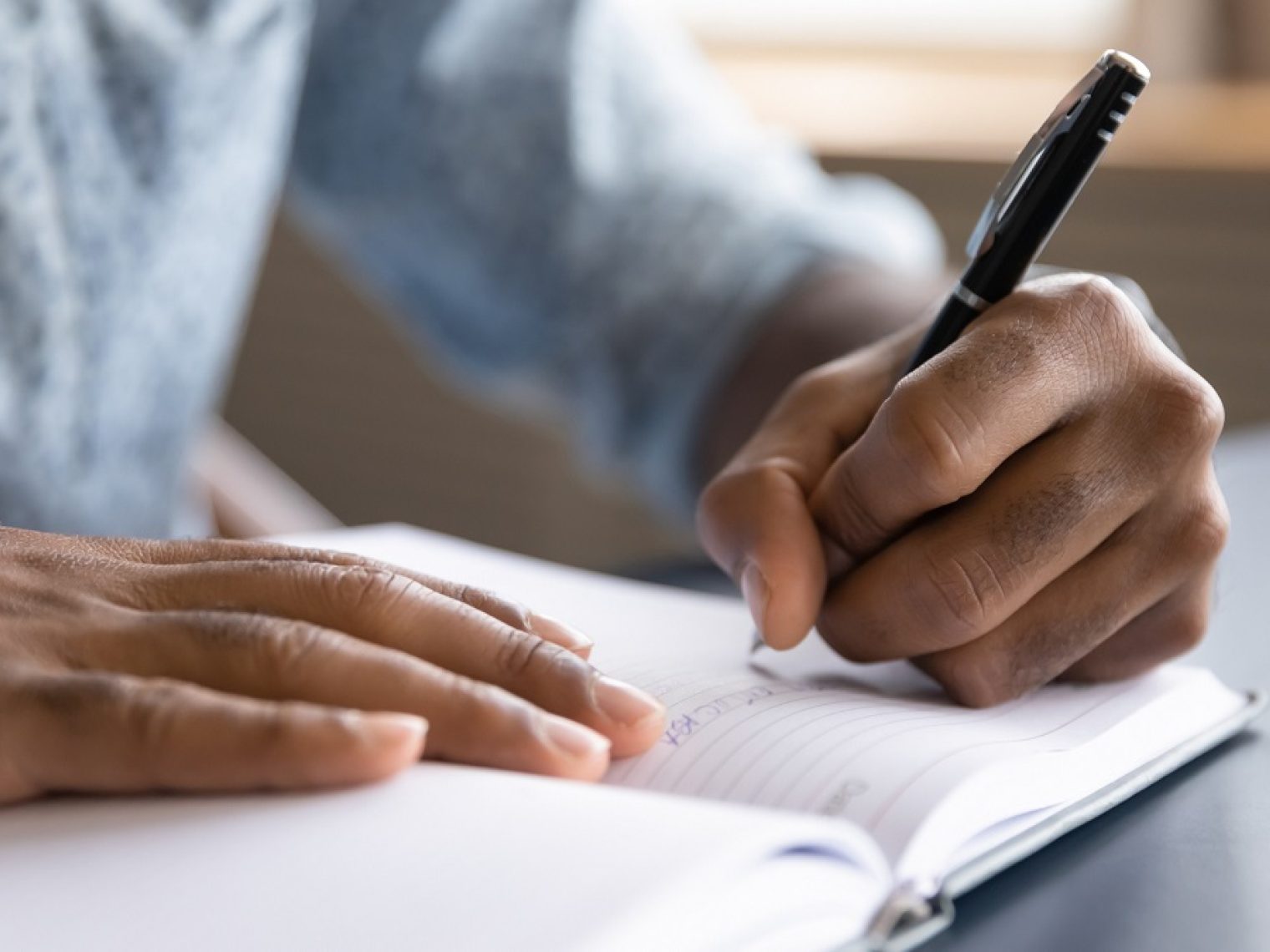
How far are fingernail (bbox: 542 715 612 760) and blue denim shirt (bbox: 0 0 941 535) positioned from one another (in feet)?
1.66

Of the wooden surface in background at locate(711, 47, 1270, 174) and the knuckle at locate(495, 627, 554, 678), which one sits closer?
the knuckle at locate(495, 627, 554, 678)

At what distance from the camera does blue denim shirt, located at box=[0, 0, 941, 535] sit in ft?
2.61

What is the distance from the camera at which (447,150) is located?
1025 millimetres

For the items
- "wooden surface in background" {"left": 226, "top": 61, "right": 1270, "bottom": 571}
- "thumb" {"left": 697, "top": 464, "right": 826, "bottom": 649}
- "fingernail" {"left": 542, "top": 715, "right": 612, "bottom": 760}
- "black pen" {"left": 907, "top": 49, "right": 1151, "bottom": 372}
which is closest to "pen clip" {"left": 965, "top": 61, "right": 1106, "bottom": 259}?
"black pen" {"left": 907, "top": 49, "right": 1151, "bottom": 372}

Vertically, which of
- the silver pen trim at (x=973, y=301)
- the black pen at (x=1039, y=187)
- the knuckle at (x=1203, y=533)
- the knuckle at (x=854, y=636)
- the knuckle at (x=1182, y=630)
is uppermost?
the black pen at (x=1039, y=187)

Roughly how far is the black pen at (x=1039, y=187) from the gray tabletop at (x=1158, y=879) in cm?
17

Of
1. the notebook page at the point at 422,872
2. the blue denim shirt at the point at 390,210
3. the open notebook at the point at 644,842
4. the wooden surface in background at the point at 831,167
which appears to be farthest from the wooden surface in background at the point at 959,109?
the notebook page at the point at 422,872

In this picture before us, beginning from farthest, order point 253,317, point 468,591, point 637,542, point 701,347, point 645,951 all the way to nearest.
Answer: point 253,317 < point 637,542 < point 701,347 < point 468,591 < point 645,951

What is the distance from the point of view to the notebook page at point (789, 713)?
368 millimetres

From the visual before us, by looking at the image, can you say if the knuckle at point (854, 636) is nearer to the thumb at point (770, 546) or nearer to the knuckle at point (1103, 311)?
the thumb at point (770, 546)

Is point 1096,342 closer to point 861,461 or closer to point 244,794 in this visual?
point 861,461

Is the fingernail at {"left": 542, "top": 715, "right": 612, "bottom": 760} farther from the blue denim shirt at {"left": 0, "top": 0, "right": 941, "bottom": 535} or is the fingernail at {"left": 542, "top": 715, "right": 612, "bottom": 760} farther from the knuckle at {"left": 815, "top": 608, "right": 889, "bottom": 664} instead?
the blue denim shirt at {"left": 0, "top": 0, "right": 941, "bottom": 535}

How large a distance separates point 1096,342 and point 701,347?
52 centimetres

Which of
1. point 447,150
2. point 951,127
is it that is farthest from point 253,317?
point 447,150
